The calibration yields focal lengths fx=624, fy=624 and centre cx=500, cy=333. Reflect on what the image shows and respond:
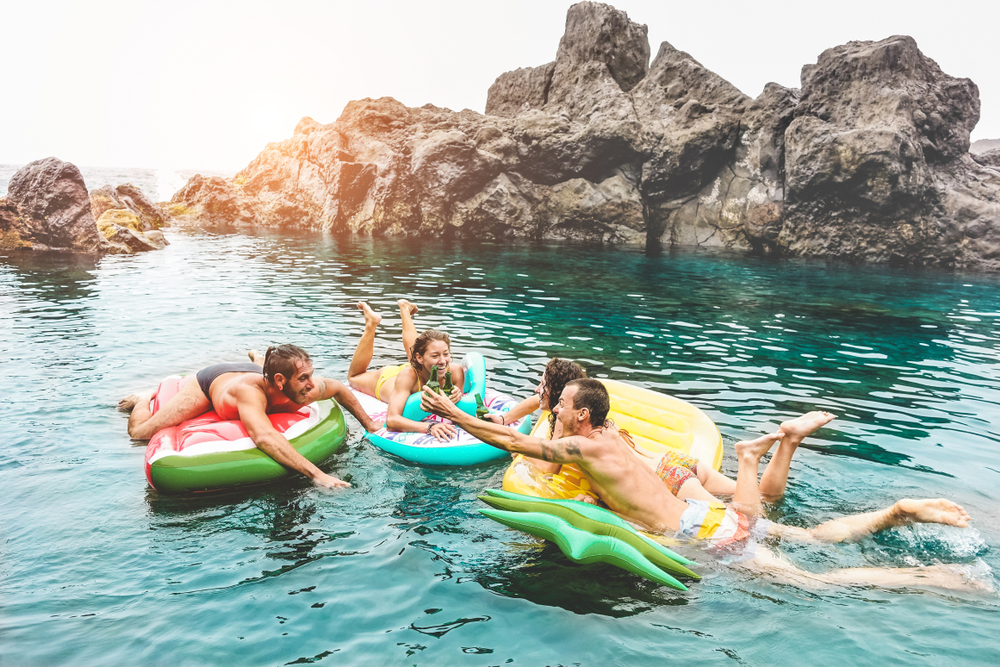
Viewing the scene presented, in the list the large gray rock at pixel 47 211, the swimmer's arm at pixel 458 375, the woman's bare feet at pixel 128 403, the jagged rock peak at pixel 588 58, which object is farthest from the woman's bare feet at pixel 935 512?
the jagged rock peak at pixel 588 58

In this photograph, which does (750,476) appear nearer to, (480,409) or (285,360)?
(480,409)

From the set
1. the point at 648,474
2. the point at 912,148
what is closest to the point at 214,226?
the point at 912,148

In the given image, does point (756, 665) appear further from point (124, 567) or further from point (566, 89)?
point (566, 89)

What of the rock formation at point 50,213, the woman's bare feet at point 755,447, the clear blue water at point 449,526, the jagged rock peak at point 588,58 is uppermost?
the jagged rock peak at point 588,58

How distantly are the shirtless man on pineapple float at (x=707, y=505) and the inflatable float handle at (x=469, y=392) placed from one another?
2.06 metres

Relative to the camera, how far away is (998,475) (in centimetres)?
586

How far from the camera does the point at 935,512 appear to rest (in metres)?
4.00

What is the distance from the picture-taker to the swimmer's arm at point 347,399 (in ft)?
20.7

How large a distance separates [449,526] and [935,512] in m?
3.28

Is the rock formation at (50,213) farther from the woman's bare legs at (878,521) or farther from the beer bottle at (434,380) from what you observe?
the woman's bare legs at (878,521)

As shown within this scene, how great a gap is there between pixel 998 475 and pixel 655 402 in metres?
3.23

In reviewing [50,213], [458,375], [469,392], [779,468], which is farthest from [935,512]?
[50,213]

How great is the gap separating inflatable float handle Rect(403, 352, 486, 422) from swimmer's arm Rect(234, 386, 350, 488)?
113 centimetres

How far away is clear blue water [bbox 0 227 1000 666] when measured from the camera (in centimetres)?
348
